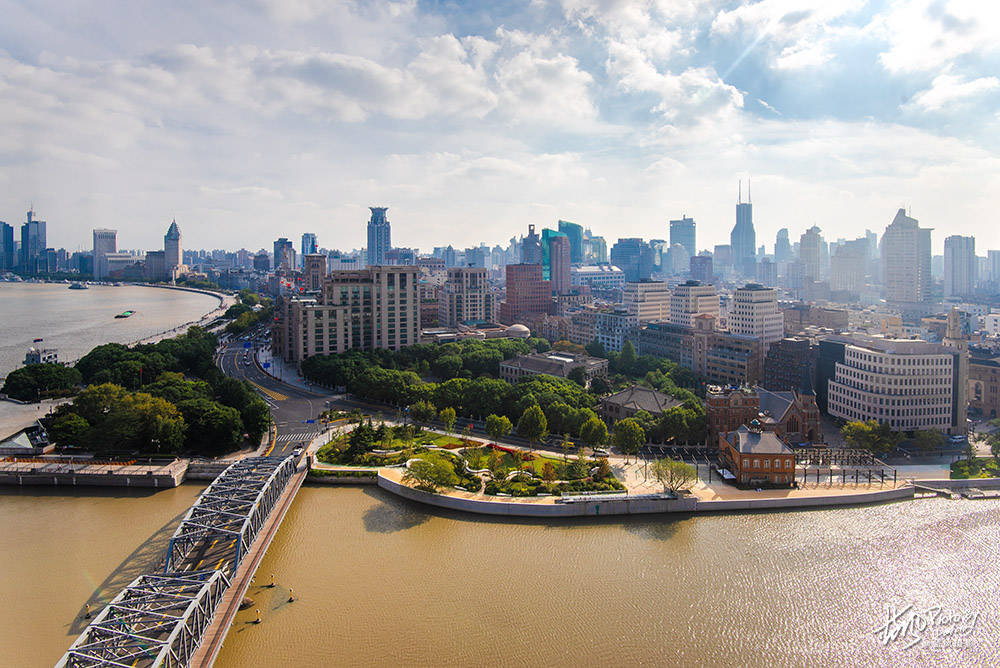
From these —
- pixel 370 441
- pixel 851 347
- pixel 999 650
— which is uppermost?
pixel 851 347

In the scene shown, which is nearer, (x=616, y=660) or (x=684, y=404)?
(x=616, y=660)

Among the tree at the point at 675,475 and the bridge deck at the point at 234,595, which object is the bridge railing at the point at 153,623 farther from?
the tree at the point at 675,475

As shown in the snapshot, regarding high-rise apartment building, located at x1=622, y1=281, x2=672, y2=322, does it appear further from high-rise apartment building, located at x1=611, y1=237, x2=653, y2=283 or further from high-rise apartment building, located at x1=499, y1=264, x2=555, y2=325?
high-rise apartment building, located at x1=611, y1=237, x2=653, y2=283

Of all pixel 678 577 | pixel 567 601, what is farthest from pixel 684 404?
pixel 567 601

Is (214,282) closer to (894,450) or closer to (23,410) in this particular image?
(23,410)

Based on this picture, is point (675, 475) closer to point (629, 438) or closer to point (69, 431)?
point (629, 438)
